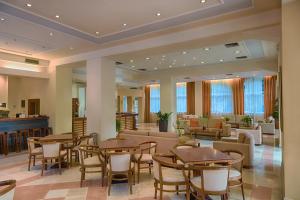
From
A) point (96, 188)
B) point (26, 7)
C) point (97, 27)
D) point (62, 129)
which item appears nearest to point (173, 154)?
point (96, 188)

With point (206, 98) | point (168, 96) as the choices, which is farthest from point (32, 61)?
point (206, 98)

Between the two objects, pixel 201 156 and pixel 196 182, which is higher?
pixel 201 156

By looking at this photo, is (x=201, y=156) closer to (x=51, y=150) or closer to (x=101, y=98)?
(x=51, y=150)

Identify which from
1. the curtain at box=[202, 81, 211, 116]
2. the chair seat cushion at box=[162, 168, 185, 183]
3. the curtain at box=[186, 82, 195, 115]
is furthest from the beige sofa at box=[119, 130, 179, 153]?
the curtain at box=[186, 82, 195, 115]

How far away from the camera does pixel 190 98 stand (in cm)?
1658

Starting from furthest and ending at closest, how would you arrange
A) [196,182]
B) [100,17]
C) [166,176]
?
[100,17] → [166,176] → [196,182]

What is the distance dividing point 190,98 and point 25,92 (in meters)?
11.4

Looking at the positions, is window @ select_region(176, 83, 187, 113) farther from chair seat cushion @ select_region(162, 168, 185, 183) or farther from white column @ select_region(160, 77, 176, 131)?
chair seat cushion @ select_region(162, 168, 185, 183)

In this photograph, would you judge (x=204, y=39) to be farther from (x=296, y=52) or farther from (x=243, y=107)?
(x=243, y=107)

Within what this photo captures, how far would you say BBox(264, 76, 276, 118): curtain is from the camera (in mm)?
13297

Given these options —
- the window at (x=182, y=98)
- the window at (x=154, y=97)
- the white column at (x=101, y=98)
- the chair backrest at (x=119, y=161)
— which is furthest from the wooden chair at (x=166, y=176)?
the window at (x=154, y=97)

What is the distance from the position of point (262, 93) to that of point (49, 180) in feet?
44.8

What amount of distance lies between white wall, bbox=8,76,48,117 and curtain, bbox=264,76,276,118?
13.0 m

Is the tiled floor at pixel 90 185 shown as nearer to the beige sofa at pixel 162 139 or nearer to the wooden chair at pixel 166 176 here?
the wooden chair at pixel 166 176
